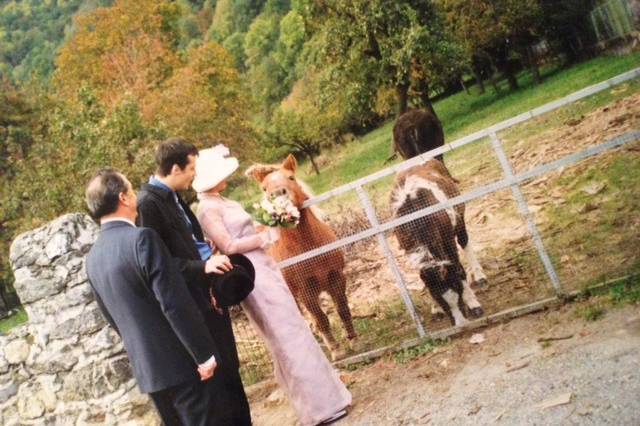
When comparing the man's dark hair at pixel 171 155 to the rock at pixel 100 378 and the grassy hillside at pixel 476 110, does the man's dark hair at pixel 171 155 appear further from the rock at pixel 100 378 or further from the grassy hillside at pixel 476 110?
the grassy hillside at pixel 476 110

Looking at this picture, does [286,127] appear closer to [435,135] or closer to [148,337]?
[435,135]

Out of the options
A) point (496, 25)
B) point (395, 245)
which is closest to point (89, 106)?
point (395, 245)

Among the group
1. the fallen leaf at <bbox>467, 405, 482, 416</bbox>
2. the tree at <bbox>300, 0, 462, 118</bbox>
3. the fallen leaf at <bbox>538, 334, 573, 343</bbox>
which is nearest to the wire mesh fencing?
the fallen leaf at <bbox>538, 334, 573, 343</bbox>

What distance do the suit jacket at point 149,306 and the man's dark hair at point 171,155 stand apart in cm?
63

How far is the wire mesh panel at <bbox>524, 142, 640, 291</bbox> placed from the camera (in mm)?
5211

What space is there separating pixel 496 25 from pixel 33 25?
81.5 m

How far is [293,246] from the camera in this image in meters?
5.65

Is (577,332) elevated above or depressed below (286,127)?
below

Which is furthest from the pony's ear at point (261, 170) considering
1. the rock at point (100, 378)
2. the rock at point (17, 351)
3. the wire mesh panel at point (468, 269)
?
the rock at point (17, 351)

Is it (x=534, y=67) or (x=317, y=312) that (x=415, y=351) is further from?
(x=534, y=67)

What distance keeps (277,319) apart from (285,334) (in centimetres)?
13

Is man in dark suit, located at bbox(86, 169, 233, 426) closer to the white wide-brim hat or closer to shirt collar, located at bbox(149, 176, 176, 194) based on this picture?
shirt collar, located at bbox(149, 176, 176, 194)

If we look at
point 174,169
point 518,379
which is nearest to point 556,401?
point 518,379

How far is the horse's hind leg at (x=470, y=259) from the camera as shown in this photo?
624 centimetres
